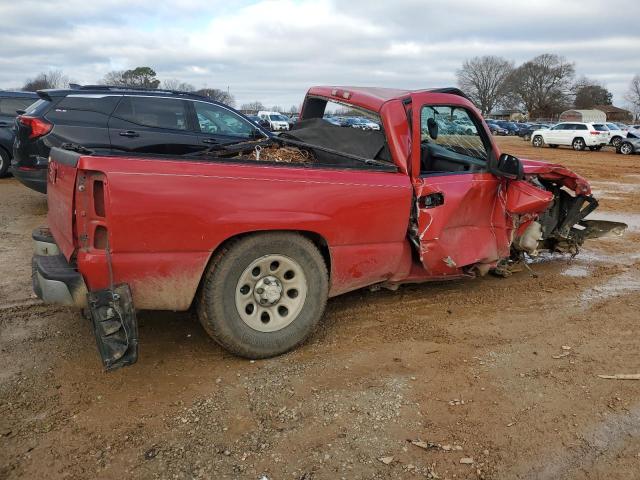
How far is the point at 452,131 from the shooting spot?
15.9 feet

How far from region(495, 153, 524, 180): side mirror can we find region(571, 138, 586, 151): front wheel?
1146 inches

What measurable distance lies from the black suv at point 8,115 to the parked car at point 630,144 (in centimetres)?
2728

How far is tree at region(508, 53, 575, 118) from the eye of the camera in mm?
104500

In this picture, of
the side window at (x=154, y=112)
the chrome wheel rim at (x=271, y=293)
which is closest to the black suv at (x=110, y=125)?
the side window at (x=154, y=112)

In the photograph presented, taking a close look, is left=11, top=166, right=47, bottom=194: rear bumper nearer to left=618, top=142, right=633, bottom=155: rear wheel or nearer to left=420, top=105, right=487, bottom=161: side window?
left=420, top=105, right=487, bottom=161: side window

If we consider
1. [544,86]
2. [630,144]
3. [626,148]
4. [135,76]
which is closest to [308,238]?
[630,144]

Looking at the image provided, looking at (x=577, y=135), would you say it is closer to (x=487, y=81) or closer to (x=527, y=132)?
(x=527, y=132)

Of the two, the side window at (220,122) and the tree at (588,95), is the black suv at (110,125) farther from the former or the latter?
the tree at (588,95)

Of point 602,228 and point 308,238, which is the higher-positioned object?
point 308,238

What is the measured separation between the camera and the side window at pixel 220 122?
8.37 m

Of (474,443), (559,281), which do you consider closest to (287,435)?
(474,443)

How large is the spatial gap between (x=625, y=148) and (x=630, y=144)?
1.07 ft

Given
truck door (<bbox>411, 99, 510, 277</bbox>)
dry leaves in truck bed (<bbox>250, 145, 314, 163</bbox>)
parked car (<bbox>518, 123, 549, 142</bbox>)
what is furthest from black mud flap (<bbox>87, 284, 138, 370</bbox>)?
parked car (<bbox>518, 123, 549, 142</bbox>)

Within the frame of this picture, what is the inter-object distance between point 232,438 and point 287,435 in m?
0.29
